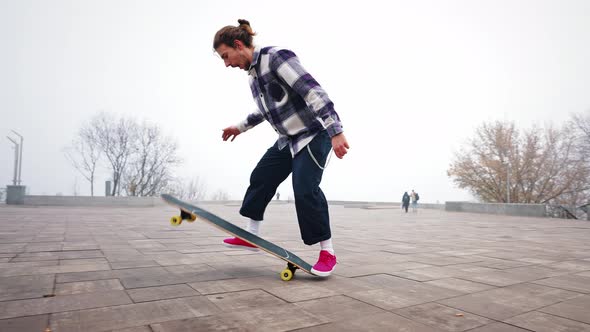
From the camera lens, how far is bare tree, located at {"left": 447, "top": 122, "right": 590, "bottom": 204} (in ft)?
94.0

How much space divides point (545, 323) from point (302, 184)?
5.53ft

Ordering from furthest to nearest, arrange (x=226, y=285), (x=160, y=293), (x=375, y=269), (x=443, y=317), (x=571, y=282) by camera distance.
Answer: (x=375, y=269)
(x=571, y=282)
(x=226, y=285)
(x=160, y=293)
(x=443, y=317)

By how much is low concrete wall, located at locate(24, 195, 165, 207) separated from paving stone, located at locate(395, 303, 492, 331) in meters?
20.4

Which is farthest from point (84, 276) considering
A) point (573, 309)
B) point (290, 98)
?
point (573, 309)

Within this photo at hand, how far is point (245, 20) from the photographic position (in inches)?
116

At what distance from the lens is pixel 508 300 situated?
2.34m

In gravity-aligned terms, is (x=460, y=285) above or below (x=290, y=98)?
below

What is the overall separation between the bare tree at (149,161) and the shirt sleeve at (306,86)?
35.4 metres

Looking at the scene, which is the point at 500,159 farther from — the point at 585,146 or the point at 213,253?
the point at 213,253

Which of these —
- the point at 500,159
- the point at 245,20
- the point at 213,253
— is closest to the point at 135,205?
the point at 213,253

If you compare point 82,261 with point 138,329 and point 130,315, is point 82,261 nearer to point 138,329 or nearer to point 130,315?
point 130,315

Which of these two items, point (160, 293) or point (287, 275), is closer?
point (160, 293)

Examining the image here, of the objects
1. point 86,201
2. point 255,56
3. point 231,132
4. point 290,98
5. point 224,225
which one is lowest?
point 86,201

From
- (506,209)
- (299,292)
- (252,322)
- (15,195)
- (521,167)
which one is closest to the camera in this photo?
(252,322)
